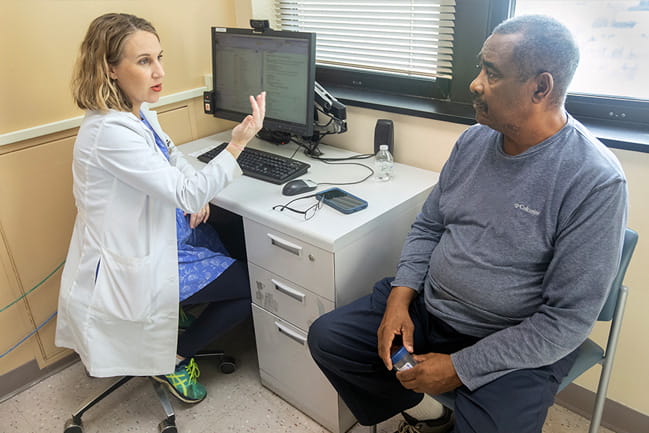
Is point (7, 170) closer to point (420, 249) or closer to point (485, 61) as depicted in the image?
point (420, 249)

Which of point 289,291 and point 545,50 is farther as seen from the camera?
point 289,291

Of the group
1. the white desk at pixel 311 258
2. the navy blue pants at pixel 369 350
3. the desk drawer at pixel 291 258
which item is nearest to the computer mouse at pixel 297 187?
the white desk at pixel 311 258

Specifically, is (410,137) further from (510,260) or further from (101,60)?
(101,60)

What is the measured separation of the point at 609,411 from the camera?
177 centimetres

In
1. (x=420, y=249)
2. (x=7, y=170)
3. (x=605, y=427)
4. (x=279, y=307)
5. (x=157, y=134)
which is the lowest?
(x=605, y=427)

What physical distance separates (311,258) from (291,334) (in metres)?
0.34

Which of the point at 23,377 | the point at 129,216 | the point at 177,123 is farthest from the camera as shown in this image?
the point at 177,123

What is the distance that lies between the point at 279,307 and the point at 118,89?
2.77 feet

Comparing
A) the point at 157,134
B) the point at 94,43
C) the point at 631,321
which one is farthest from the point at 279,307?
the point at 631,321

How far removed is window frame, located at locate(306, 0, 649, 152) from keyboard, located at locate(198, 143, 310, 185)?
1.22ft

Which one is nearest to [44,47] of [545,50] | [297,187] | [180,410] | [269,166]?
[269,166]

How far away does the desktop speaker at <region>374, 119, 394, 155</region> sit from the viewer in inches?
79.1

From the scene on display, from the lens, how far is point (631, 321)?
1646mm

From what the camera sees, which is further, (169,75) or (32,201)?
(169,75)
